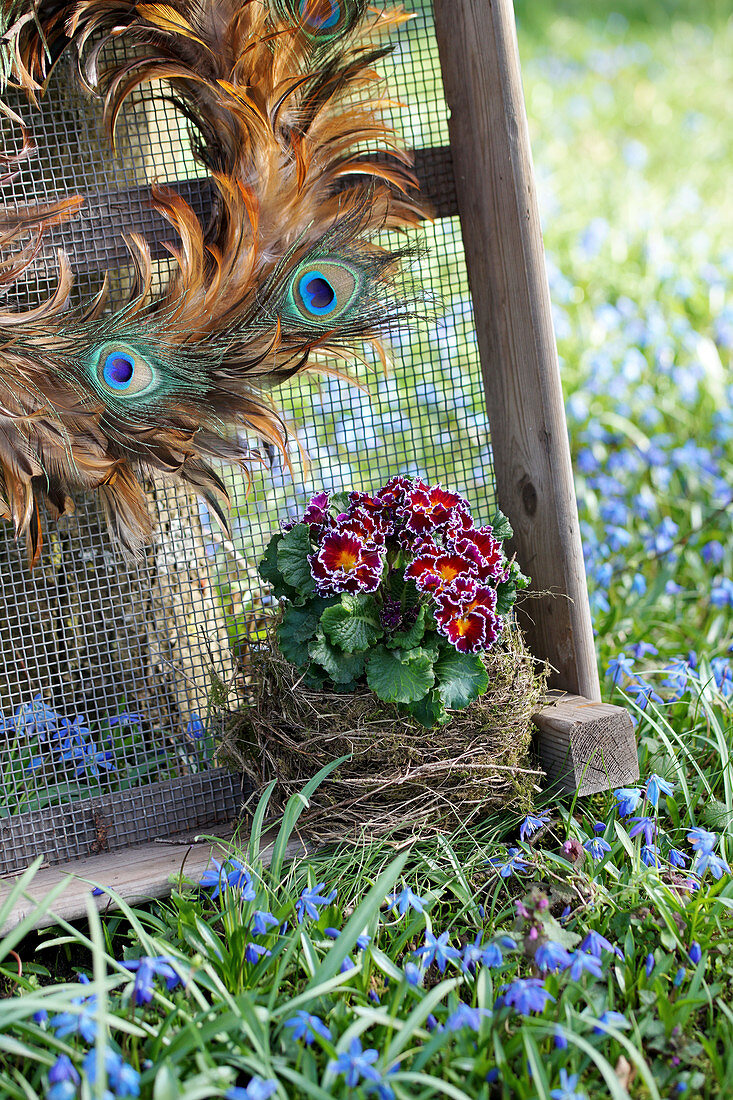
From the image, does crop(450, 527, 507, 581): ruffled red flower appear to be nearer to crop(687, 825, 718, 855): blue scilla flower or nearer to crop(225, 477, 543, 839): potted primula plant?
crop(225, 477, 543, 839): potted primula plant

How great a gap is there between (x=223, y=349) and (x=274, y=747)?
2.86 feet

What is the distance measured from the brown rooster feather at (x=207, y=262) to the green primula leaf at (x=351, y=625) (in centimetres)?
43

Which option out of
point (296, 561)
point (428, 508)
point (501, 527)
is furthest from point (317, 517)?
point (501, 527)

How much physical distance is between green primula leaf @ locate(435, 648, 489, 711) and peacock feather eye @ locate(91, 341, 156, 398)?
863 mm

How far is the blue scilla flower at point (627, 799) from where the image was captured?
1836 mm

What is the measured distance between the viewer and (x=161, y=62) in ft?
5.96

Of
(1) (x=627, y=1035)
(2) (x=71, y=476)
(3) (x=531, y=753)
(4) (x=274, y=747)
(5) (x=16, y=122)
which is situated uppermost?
(5) (x=16, y=122)

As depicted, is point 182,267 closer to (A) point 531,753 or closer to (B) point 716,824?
(A) point 531,753

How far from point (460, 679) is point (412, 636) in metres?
0.13

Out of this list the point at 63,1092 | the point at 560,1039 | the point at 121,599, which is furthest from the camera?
the point at 121,599

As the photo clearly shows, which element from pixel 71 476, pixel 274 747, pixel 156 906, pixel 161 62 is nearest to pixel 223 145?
pixel 161 62

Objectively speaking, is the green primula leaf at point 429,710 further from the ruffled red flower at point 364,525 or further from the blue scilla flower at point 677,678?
the blue scilla flower at point 677,678

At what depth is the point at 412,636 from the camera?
5.70ft

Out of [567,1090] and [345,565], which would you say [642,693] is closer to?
[345,565]
